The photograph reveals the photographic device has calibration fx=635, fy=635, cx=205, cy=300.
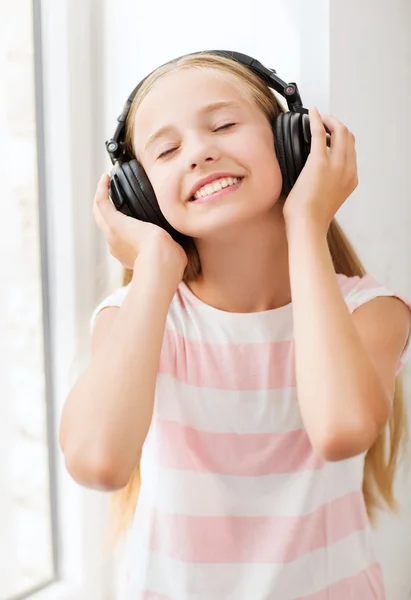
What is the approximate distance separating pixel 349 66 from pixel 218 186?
34 cm

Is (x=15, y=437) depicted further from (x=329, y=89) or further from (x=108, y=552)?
(x=329, y=89)

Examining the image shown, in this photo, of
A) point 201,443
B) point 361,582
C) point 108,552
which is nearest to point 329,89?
point 201,443

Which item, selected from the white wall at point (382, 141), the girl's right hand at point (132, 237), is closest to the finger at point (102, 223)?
the girl's right hand at point (132, 237)

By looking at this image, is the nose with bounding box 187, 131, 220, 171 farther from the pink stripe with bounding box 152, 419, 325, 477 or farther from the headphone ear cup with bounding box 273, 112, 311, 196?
the pink stripe with bounding box 152, 419, 325, 477

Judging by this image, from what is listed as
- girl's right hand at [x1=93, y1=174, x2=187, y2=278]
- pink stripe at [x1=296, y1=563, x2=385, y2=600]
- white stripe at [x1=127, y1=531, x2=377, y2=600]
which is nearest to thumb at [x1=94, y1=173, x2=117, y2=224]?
girl's right hand at [x1=93, y1=174, x2=187, y2=278]

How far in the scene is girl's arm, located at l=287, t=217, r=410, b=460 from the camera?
69 cm

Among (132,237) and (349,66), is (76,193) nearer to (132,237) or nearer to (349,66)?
(132,237)

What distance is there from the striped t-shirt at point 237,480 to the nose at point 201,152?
213mm

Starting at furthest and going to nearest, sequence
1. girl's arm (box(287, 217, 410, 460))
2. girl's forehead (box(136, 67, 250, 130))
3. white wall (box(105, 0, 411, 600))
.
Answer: white wall (box(105, 0, 411, 600)) → girl's forehead (box(136, 67, 250, 130)) → girl's arm (box(287, 217, 410, 460))

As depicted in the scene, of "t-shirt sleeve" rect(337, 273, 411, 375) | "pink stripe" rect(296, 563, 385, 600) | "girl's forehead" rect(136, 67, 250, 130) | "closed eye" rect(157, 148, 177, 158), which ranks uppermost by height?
"girl's forehead" rect(136, 67, 250, 130)

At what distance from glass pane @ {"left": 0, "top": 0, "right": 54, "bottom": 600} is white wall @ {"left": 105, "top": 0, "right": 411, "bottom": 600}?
15 centimetres

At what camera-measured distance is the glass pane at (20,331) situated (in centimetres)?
99

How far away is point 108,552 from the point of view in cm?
108

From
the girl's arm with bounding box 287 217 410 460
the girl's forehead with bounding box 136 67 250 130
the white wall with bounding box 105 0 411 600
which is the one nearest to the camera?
the girl's arm with bounding box 287 217 410 460
